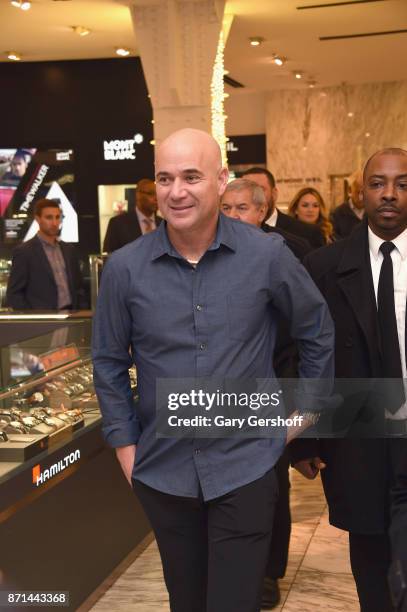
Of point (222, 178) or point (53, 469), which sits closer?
point (222, 178)

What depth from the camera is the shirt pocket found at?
2.30m

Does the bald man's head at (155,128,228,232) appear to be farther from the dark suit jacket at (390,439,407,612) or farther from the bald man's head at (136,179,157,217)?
the bald man's head at (136,179,157,217)

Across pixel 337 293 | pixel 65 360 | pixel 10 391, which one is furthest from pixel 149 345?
pixel 65 360

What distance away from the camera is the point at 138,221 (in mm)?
7617

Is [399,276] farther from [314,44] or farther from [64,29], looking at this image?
[314,44]

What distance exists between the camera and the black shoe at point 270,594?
3688 mm

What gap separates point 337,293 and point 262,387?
0.52m

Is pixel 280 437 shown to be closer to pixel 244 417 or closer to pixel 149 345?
pixel 244 417

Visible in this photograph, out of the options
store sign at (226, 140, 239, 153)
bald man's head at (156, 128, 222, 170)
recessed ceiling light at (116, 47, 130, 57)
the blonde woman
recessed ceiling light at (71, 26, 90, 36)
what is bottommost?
bald man's head at (156, 128, 222, 170)

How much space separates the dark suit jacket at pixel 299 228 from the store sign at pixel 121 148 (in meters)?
7.99

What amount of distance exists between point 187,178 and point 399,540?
0.96 meters

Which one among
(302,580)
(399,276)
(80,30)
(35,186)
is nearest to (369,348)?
(399,276)

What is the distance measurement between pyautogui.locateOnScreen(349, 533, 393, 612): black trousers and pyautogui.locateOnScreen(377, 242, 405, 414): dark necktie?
0.42 meters

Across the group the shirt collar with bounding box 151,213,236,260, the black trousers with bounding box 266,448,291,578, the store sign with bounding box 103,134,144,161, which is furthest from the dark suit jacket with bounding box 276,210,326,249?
the store sign with bounding box 103,134,144,161
